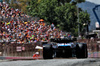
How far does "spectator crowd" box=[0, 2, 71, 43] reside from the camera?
3409cm

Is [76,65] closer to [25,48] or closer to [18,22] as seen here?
[25,48]

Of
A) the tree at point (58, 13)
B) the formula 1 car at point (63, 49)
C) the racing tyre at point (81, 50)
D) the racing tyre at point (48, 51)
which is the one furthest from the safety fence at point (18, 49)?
the tree at point (58, 13)

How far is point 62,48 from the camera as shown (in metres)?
17.3

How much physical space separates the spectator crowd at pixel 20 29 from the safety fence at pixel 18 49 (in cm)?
767

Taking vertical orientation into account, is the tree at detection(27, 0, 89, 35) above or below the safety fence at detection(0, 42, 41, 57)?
above

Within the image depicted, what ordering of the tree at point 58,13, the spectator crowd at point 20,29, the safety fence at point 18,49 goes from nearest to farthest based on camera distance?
the safety fence at point 18,49
the spectator crowd at point 20,29
the tree at point 58,13

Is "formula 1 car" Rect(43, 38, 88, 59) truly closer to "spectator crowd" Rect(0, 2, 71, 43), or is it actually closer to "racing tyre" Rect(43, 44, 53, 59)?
"racing tyre" Rect(43, 44, 53, 59)

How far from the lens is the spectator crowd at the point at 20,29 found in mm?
34094

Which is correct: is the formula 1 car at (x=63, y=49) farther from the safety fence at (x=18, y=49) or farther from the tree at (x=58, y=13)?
the tree at (x=58, y=13)

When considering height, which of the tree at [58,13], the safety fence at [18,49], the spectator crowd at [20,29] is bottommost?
the safety fence at [18,49]

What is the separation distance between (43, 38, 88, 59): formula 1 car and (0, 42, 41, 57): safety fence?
717 cm

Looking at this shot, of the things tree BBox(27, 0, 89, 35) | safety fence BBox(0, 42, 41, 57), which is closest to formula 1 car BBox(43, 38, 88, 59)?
safety fence BBox(0, 42, 41, 57)

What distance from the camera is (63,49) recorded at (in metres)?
17.3

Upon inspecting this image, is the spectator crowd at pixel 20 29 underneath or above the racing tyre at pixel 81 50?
above
